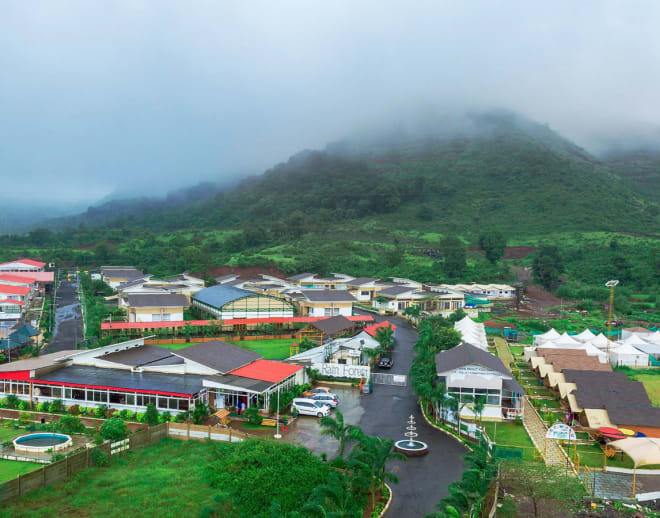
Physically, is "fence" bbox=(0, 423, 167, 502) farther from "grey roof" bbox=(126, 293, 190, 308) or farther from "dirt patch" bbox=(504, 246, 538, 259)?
"dirt patch" bbox=(504, 246, 538, 259)

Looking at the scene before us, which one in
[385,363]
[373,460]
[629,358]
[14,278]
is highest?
[14,278]

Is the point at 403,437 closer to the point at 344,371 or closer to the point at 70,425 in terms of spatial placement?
the point at 344,371

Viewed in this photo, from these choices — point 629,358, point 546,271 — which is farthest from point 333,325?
point 546,271

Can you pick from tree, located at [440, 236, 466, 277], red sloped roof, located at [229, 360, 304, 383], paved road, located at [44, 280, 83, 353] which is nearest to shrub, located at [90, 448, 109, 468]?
red sloped roof, located at [229, 360, 304, 383]

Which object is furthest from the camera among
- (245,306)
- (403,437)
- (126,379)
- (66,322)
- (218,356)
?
(245,306)

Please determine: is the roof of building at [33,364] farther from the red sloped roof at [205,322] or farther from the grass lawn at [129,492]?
the red sloped roof at [205,322]

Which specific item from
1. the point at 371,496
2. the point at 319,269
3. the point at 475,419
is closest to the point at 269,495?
the point at 371,496

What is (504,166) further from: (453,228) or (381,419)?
(381,419)
